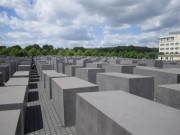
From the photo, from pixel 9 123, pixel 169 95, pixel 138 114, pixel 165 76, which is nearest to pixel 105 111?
pixel 138 114

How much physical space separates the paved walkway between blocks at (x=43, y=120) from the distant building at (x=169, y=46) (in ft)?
261

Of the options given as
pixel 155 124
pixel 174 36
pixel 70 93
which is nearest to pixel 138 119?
pixel 155 124

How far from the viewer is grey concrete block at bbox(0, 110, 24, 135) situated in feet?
14.1

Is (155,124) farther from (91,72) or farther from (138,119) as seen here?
(91,72)

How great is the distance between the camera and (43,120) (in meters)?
8.81

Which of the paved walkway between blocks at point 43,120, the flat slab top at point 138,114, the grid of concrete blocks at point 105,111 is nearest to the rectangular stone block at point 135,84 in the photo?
the grid of concrete blocks at point 105,111

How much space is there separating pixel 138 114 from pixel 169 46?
96.3m

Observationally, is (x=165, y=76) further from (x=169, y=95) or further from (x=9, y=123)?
(x=9, y=123)

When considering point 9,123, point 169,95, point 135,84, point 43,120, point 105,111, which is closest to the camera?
point 105,111

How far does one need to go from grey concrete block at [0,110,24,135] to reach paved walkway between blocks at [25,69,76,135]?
226 cm

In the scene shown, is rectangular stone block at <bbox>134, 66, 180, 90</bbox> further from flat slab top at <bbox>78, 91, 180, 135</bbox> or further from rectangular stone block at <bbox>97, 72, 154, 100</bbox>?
flat slab top at <bbox>78, 91, 180, 135</bbox>

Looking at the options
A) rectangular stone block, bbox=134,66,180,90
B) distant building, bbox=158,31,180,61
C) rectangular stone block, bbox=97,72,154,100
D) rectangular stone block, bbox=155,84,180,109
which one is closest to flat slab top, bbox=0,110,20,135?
rectangular stone block, bbox=97,72,154,100

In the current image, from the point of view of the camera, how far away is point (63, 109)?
26.1ft

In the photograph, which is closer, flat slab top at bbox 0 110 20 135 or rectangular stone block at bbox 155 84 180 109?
flat slab top at bbox 0 110 20 135
